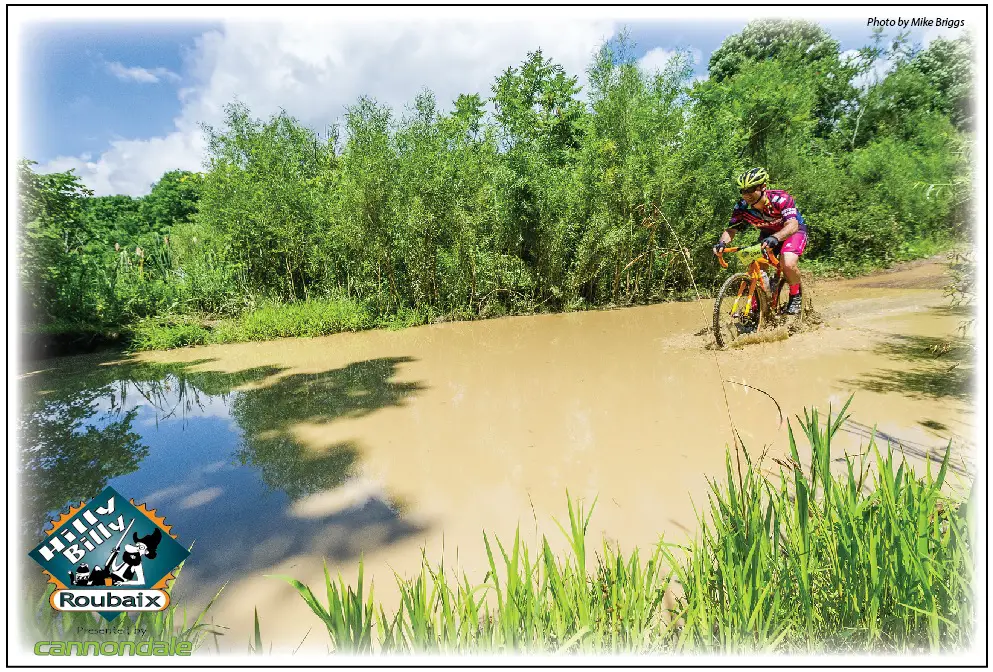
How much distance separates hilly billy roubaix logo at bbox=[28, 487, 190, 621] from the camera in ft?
5.04

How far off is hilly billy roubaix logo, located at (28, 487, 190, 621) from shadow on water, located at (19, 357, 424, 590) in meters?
0.88

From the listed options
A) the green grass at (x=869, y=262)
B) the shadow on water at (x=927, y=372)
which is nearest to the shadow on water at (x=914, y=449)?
the shadow on water at (x=927, y=372)

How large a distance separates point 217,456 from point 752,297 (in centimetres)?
602

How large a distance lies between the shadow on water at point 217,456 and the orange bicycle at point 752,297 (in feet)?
12.9

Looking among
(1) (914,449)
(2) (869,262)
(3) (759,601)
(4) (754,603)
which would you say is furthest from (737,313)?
(2) (869,262)

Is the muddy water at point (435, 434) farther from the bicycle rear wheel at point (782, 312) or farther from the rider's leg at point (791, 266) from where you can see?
the rider's leg at point (791, 266)

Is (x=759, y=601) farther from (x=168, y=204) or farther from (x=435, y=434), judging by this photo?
(x=168, y=204)

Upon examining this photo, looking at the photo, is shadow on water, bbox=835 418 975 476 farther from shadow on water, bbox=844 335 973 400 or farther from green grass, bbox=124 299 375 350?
green grass, bbox=124 299 375 350

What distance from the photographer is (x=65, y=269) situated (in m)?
7.96

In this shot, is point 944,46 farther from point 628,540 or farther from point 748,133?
point 628,540

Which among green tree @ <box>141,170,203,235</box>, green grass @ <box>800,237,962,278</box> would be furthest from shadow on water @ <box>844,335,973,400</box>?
green tree @ <box>141,170,203,235</box>

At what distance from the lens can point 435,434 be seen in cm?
413

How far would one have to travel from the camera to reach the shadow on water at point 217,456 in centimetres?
273

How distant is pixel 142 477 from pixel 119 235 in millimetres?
13338
